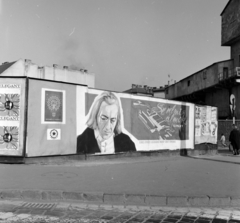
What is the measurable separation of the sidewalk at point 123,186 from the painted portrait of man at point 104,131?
2.44 meters

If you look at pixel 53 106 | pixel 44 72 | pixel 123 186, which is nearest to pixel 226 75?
pixel 44 72

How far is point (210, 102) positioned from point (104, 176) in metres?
35.6

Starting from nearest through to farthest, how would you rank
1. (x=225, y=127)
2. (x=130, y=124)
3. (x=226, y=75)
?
(x=130, y=124) → (x=225, y=127) → (x=226, y=75)

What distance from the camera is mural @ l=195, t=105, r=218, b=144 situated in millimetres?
16172

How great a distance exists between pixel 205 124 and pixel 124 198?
1190cm

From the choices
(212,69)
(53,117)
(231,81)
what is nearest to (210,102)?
(212,69)

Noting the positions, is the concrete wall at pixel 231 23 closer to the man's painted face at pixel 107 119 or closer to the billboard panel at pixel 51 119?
the man's painted face at pixel 107 119

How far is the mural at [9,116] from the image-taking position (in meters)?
9.83

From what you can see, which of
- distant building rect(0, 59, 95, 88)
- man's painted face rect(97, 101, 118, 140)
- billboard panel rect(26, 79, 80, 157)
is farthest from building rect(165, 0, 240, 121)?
billboard panel rect(26, 79, 80, 157)

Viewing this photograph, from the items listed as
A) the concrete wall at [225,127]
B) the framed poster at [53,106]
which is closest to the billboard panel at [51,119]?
the framed poster at [53,106]

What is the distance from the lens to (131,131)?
42.7 ft

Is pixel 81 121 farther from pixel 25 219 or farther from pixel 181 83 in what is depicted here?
pixel 181 83

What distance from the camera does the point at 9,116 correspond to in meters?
9.88

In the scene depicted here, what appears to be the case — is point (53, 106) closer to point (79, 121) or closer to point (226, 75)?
point (79, 121)
